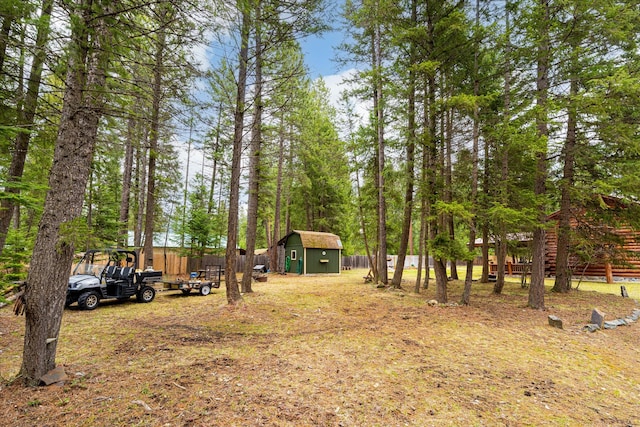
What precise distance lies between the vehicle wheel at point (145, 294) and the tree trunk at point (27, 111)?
3436 mm

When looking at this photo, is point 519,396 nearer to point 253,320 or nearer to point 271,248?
point 253,320

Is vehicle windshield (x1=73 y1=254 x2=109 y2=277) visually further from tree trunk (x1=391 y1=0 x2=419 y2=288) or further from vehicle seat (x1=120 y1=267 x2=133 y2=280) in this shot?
tree trunk (x1=391 y1=0 x2=419 y2=288)

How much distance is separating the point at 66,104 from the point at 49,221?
1372 millimetres

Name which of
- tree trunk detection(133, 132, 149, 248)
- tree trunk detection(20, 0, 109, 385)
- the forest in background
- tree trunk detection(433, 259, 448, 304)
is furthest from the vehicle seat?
tree trunk detection(433, 259, 448, 304)

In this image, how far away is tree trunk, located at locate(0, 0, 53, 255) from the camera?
3270mm

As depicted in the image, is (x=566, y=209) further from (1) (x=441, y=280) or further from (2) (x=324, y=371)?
(2) (x=324, y=371)

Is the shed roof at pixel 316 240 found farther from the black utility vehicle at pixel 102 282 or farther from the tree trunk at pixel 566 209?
the tree trunk at pixel 566 209

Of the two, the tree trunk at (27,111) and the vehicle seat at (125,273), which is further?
the vehicle seat at (125,273)

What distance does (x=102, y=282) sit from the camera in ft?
25.8

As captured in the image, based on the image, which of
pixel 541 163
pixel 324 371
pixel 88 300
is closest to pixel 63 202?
pixel 324 371

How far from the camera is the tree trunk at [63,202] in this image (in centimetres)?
314

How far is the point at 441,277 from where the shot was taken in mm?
8594

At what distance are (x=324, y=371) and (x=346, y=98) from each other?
39.6 ft

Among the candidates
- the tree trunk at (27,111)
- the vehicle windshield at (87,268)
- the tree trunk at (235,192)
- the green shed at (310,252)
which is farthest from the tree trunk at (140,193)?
the green shed at (310,252)
